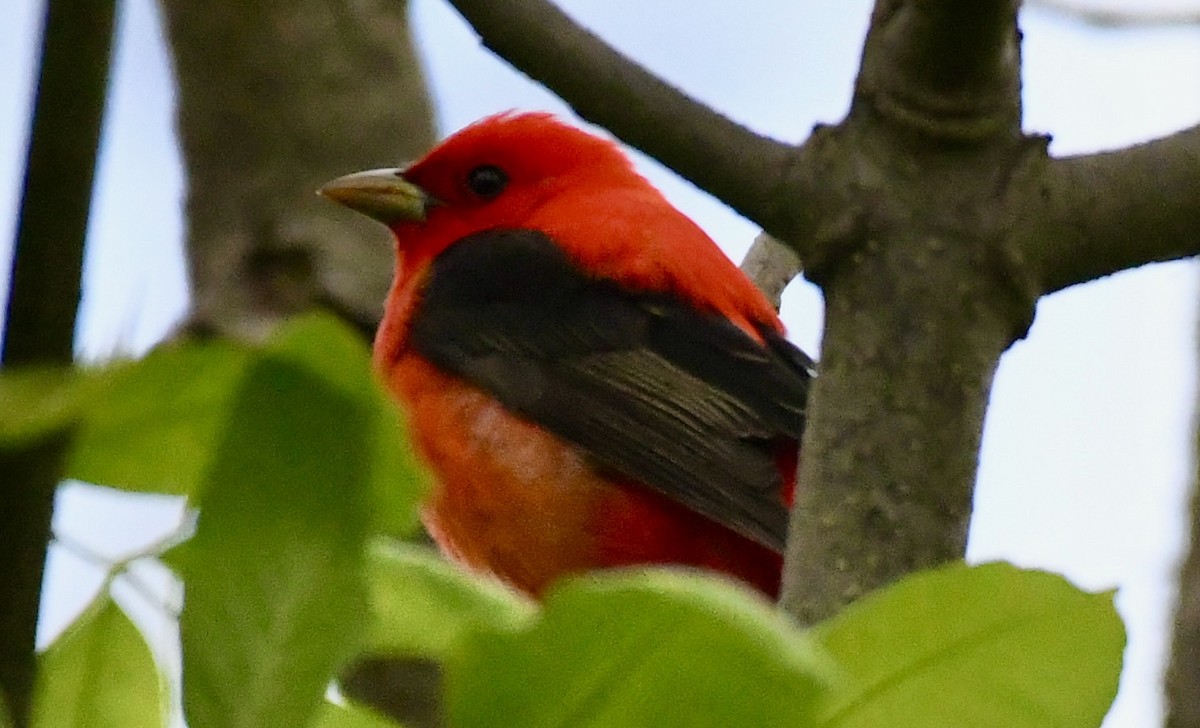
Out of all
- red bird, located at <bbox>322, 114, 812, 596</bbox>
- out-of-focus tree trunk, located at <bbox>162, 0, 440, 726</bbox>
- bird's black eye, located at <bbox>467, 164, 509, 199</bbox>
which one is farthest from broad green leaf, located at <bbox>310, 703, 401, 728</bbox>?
bird's black eye, located at <bbox>467, 164, 509, 199</bbox>

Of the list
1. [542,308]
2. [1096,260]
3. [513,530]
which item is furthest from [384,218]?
[1096,260]

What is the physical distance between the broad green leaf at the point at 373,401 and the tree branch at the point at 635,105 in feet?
4.12

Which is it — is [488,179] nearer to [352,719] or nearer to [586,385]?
[586,385]

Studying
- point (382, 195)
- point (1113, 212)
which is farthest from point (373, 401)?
point (382, 195)

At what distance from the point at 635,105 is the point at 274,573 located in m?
1.37

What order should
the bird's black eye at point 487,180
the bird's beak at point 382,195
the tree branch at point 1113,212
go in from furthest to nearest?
the bird's black eye at point 487,180, the bird's beak at point 382,195, the tree branch at point 1113,212

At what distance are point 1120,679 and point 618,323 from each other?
3399 millimetres

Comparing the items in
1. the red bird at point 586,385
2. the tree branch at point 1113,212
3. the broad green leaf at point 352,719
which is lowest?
the red bird at point 586,385

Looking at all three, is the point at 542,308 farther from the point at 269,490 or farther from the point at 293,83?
the point at 269,490

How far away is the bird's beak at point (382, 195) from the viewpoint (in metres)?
4.61

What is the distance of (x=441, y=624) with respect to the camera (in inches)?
38.1

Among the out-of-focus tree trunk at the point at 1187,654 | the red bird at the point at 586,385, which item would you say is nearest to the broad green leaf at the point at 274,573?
the red bird at the point at 586,385

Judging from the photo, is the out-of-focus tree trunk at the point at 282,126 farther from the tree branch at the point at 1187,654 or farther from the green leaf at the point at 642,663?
the green leaf at the point at 642,663

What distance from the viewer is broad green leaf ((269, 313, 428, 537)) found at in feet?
2.16
